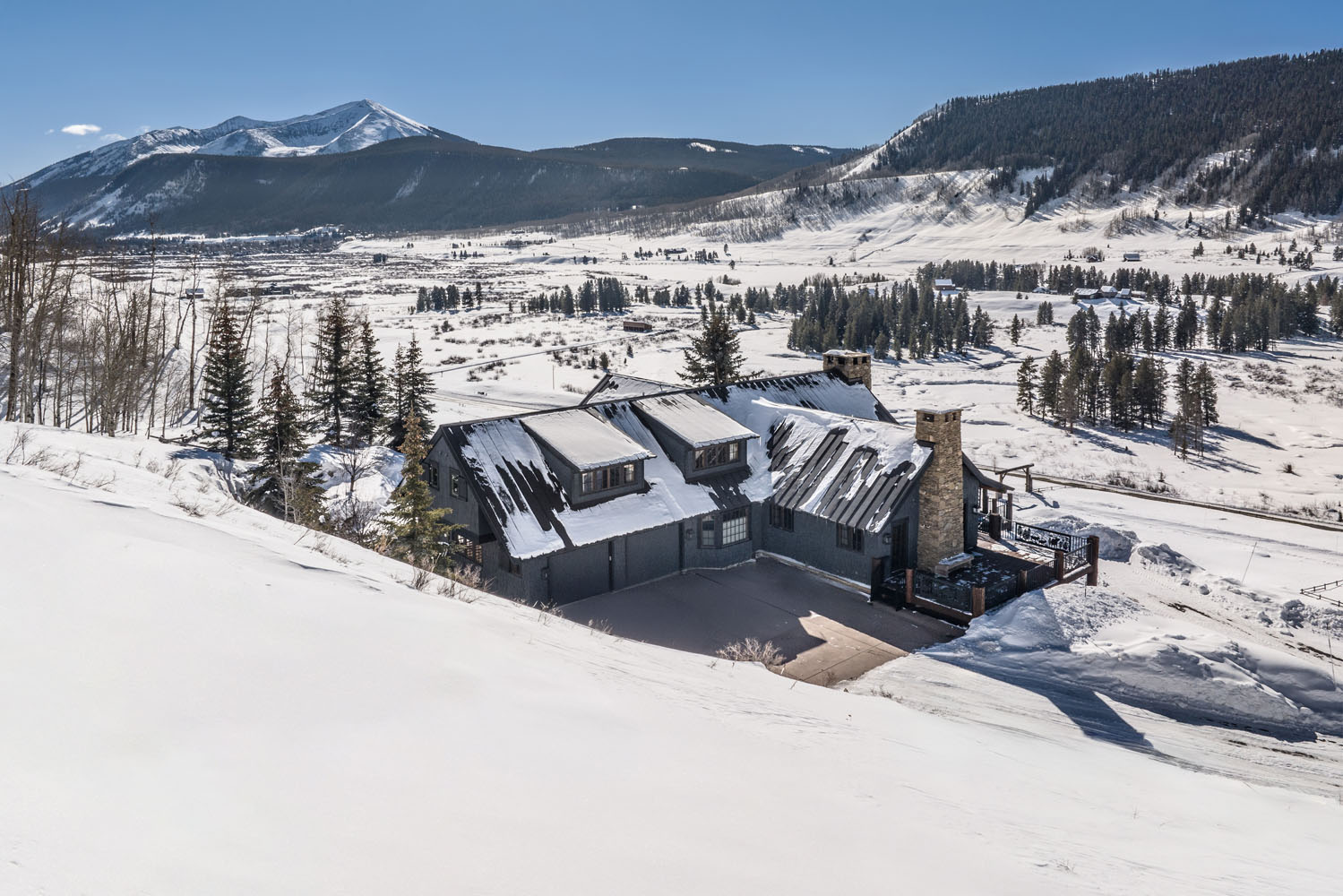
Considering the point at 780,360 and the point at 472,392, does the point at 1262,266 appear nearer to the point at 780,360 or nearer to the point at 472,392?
the point at 780,360

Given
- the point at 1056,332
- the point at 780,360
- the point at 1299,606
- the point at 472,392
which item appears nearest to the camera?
the point at 1299,606

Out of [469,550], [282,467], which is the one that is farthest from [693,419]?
[282,467]

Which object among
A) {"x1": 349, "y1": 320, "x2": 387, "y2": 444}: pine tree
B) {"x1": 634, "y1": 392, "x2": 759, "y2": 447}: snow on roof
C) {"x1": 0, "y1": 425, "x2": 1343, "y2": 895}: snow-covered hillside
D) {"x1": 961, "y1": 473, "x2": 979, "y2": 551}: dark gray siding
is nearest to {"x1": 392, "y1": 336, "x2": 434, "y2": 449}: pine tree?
{"x1": 349, "y1": 320, "x2": 387, "y2": 444}: pine tree

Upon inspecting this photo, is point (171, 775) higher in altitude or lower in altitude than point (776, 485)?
higher

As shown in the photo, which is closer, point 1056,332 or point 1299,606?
point 1299,606

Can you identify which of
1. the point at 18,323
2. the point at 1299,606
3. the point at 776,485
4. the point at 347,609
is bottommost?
the point at 1299,606

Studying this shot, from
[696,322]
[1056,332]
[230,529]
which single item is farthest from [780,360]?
[230,529]
